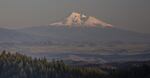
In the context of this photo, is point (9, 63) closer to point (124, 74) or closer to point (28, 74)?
point (28, 74)

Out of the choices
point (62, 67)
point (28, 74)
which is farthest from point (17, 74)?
point (62, 67)

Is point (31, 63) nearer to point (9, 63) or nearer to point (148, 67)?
point (9, 63)

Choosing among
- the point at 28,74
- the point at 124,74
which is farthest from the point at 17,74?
the point at 124,74

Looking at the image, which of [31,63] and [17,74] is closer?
[17,74]

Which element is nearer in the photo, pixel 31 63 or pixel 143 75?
pixel 143 75

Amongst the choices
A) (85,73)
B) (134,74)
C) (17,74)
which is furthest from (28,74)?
(134,74)

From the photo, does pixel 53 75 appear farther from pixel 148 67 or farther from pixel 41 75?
pixel 148 67

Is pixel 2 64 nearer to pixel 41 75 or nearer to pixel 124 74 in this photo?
pixel 41 75
